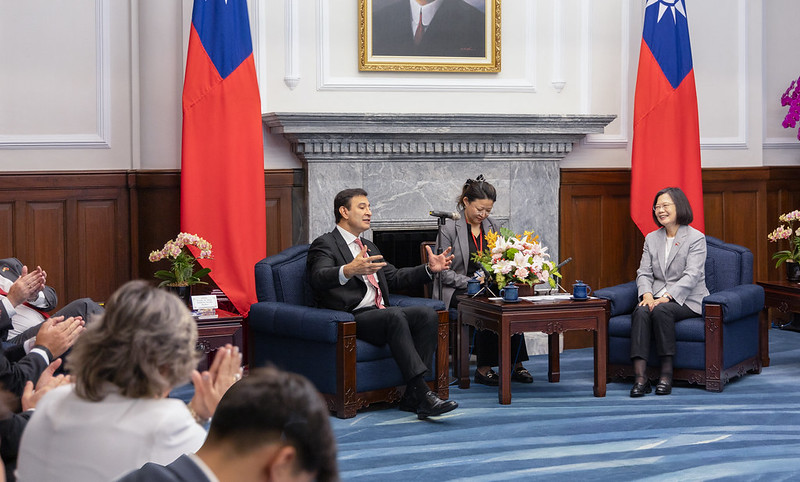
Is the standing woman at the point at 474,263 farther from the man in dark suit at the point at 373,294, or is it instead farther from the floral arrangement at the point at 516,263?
the man in dark suit at the point at 373,294

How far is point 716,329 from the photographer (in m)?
5.26

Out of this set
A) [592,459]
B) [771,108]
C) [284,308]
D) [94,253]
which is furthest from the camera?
[771,108]

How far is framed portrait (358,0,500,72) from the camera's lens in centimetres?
631

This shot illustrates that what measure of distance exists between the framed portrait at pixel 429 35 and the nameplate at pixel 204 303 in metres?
2.10

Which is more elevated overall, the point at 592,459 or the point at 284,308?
the point at 284,308

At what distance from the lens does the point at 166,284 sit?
17.2ft

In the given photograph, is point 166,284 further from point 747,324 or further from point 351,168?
point 747,324

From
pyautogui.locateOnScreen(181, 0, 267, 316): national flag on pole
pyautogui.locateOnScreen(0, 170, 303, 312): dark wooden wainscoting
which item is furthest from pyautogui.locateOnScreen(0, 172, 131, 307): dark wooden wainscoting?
pyautogui.locateOnScreen(181, 0, 267, 316): national flag on pole

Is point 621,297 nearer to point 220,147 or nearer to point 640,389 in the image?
point 640,389

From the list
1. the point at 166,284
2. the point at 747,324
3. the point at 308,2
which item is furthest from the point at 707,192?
the point at 166,284

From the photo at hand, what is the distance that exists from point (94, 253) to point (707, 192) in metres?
4.63

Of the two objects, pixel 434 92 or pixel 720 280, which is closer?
pixel 720 280

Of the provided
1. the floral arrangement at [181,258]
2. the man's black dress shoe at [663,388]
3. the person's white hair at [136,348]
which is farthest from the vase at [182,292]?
the person's white hair at [136,348]

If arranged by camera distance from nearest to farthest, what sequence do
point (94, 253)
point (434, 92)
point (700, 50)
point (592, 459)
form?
point (592, 459) < point (94, 253) < point (434, 92) < point (700, 50)
